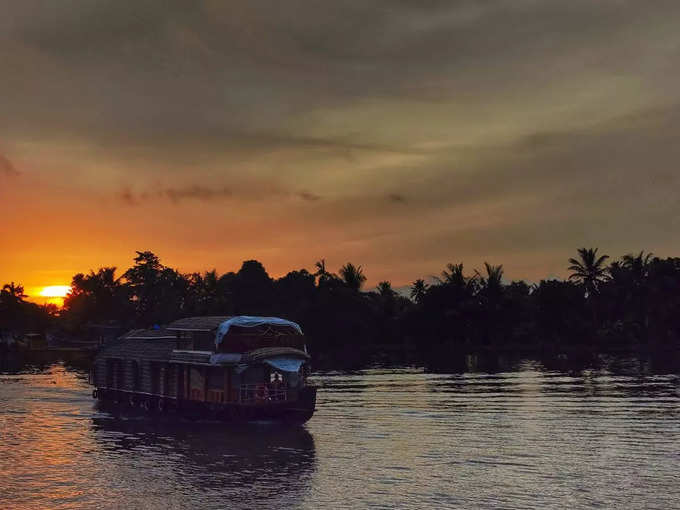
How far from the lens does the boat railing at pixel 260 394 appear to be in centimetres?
5044

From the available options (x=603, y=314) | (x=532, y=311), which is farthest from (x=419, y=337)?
(x=603, y=314)

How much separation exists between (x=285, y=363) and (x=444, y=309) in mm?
96773

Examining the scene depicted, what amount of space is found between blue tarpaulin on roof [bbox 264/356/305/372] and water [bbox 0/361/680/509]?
13.8 ft

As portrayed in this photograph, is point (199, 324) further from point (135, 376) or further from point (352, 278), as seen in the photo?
point (352, 278)

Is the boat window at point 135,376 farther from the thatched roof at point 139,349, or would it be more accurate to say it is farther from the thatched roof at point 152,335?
the thatched roof at point 152,335

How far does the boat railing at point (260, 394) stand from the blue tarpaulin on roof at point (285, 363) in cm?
152

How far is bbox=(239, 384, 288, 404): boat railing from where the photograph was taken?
5044cm

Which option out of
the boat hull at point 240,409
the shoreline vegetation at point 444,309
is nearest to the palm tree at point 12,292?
the shoreline vegetation at point 444,309

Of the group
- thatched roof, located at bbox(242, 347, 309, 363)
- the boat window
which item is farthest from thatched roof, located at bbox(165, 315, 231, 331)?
the boat window

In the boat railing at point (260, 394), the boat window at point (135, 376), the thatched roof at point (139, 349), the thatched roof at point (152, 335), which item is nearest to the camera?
the boat railing at point (260, 394)

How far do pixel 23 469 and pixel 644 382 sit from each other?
6195cm

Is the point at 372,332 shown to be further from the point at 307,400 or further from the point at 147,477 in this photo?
the point at 147,477

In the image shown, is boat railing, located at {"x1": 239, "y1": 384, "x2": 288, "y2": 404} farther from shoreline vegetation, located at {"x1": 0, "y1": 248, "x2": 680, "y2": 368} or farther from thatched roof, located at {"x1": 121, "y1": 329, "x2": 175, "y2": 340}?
shoreline vegetation, located at {"x1": 0, "y1": 248, "x2": 680, "y2": 368}

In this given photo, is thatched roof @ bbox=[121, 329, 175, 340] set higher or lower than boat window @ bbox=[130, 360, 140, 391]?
higher
